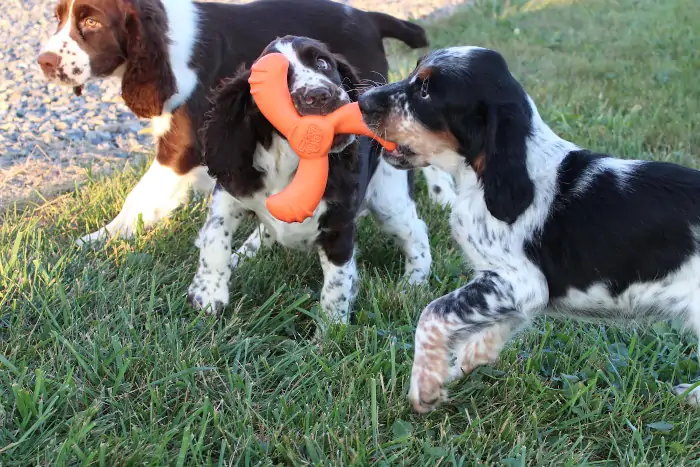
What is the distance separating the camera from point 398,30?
439 cm

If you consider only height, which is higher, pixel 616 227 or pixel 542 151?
pixel 542 151

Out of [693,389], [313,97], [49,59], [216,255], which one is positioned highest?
[313,97]

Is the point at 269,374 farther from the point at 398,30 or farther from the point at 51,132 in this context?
the point at 51,132

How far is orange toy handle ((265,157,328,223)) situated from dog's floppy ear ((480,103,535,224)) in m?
0.67

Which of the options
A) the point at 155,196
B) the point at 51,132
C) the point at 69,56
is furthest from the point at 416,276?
the point at 51,132

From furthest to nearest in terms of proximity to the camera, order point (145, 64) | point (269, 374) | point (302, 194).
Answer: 1. point (145, 64)
2. point (302, 194)
3. point (269, 374)

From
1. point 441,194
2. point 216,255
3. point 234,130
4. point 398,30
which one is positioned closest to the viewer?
point 234,130

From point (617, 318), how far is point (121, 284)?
6.73 feet

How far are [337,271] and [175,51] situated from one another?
1.72 meters

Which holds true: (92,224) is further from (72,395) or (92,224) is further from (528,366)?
(528,366)

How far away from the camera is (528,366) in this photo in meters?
2.84

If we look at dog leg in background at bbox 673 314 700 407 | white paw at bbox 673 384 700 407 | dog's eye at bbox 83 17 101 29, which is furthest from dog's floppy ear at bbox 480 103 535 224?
dog's eye at bbox 83 17 101 29

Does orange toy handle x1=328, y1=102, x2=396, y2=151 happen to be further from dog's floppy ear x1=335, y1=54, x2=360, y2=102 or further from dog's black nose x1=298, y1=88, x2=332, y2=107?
dog's floppy ear x1=335, y1=54, x2=360, y2=102

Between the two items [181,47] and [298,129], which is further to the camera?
[181,47]
